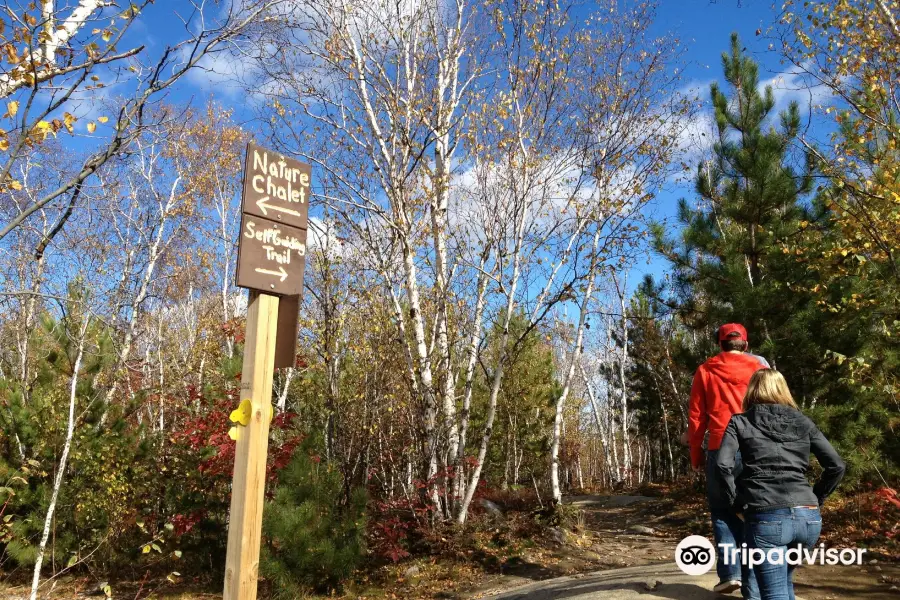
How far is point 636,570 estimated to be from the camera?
5.64m

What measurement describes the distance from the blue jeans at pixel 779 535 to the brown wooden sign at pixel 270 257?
8.07ft

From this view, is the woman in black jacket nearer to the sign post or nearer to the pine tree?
the sign post

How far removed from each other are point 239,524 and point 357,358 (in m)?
A: 6.29

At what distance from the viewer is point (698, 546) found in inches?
176

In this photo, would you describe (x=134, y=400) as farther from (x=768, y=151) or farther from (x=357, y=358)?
(x=768, y=151)

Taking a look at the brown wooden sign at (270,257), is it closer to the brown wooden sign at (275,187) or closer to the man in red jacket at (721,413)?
the brown wooden sign at (275,187)

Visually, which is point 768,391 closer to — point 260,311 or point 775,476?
point 775,476

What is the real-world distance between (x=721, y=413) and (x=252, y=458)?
2.71 meters

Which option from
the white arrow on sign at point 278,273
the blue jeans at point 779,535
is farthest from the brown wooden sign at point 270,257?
the blue jeans at point 779,535

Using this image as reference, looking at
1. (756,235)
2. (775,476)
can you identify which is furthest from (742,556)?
(756,235)

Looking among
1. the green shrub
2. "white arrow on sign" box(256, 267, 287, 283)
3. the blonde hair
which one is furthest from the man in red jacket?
the green shrub

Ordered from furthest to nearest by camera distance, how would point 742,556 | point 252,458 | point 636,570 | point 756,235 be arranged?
point 756,235 → point 636,570 → point 742,556 → point 252,458

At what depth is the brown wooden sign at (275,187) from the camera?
2.81 metres

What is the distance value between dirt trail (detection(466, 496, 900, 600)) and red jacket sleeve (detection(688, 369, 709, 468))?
3.26 ft
